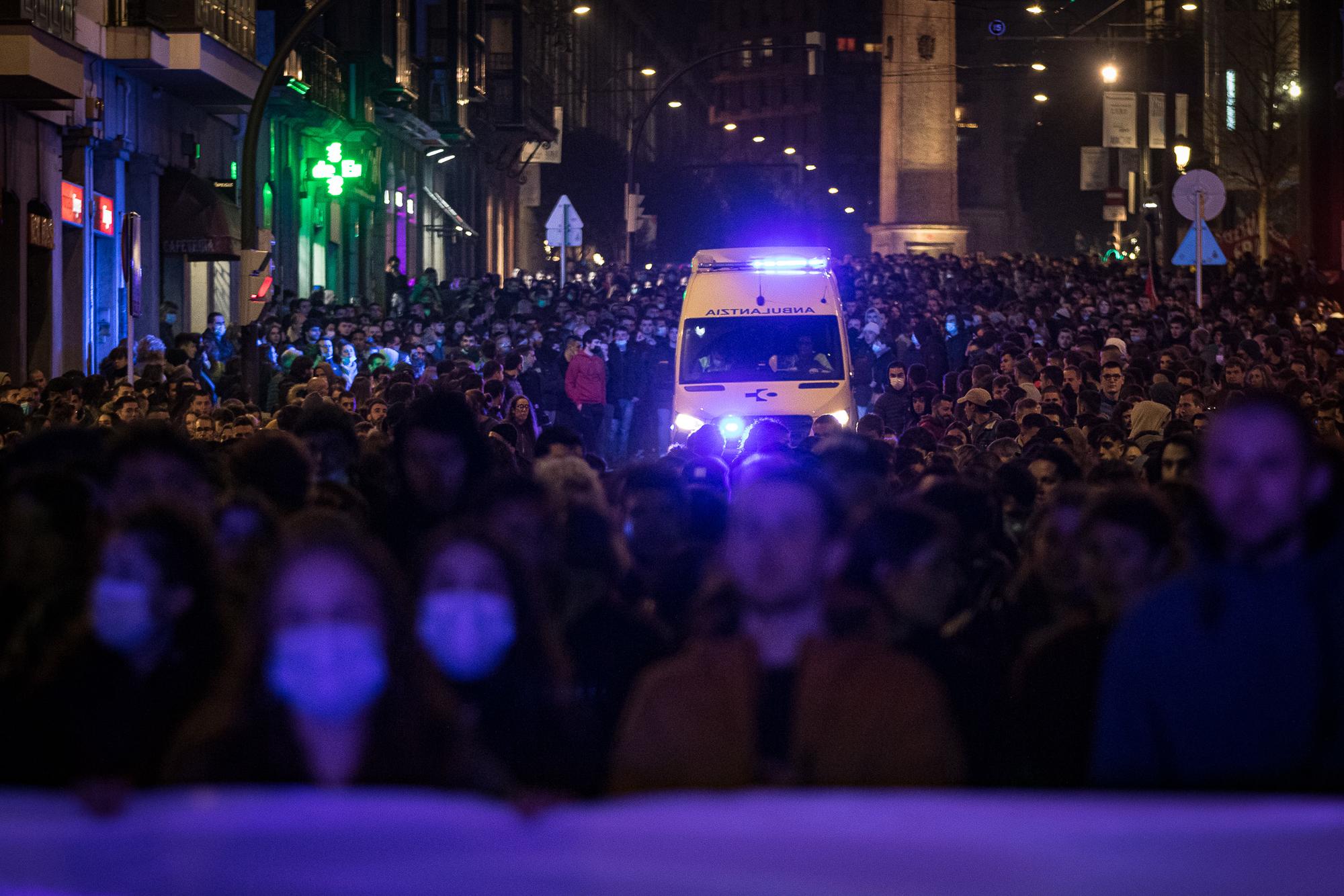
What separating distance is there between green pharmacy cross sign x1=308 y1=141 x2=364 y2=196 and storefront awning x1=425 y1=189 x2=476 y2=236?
1369 centimetres

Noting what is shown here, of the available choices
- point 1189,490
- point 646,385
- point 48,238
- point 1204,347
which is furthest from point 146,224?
point 1189,490

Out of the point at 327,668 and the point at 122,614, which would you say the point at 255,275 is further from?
the point at 327,668

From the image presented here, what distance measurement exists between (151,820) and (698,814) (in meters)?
1.01

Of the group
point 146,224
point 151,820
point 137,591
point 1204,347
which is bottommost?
point 151,820

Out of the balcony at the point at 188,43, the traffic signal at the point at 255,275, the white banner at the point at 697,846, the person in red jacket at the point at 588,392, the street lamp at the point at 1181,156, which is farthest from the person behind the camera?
the street lamp at the point at 1181,156

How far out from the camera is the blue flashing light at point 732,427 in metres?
20.3

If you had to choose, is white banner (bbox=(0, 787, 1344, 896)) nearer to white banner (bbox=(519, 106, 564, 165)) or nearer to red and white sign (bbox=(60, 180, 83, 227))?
red and white sign (bbox=(60, 180, 83, 227))

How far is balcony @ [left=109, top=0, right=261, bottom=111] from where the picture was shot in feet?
99.4

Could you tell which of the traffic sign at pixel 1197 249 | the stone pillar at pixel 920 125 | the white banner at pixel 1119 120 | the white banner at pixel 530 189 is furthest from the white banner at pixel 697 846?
the stone pillar at pixel 920 125

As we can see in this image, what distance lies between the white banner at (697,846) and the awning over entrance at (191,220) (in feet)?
101

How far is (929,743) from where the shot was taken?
13.6 feet

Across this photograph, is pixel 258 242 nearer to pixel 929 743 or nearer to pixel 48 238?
pixel 48 238

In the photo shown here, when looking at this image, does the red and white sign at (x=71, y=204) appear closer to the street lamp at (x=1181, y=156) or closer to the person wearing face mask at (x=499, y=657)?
the street lamp at (x=1181, y=156)

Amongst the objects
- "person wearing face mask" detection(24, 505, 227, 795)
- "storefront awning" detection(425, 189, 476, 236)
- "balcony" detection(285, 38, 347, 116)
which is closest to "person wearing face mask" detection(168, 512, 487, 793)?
"person wearing face mask" detection(24, 505, 227, 795)
